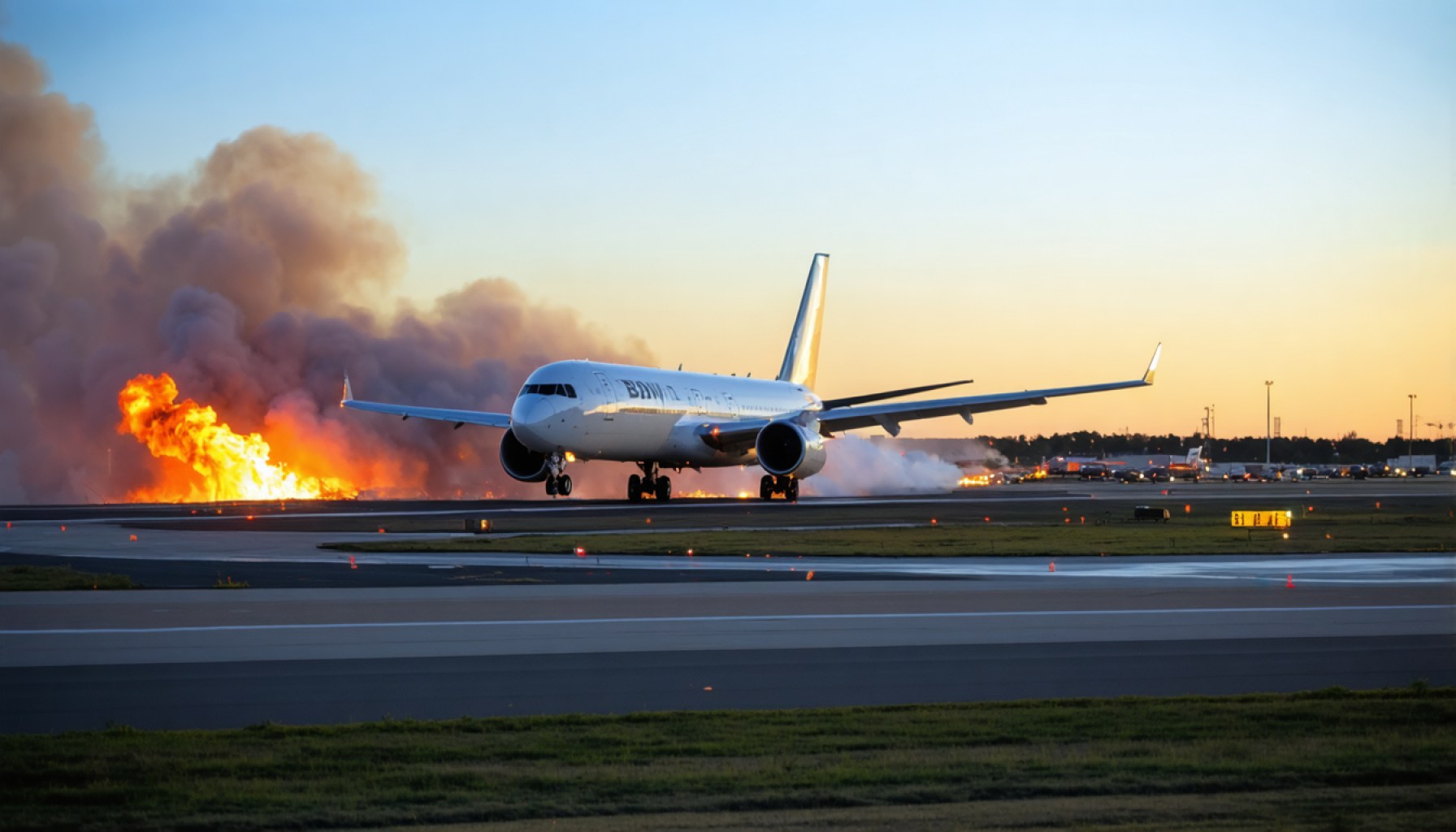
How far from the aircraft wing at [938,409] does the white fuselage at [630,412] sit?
344 cm

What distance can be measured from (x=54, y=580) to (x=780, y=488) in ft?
121

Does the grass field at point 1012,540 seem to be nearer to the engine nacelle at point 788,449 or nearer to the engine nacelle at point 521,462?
the engine nacelle at point 788,449

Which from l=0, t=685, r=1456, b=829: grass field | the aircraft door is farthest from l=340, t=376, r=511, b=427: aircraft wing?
l=0, t=685, r=1456, b=829: grass field

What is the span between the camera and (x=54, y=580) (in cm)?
2145

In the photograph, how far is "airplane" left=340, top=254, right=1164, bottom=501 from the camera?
50.4 metres

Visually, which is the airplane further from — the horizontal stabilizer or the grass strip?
the grass strip

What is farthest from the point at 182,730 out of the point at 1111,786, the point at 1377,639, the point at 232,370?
the point at 232,370

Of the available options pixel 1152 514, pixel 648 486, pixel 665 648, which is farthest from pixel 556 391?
pixel 665 648

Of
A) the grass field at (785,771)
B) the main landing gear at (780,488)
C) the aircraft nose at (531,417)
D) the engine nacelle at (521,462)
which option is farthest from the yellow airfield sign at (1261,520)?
the grass field at (785,771)

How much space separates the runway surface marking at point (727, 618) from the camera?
15859 mm

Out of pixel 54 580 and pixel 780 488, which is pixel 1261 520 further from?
pixel 54 580

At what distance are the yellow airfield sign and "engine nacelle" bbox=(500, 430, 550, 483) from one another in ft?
82.1

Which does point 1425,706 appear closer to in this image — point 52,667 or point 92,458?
point 52,667

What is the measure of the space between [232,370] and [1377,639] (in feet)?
207
